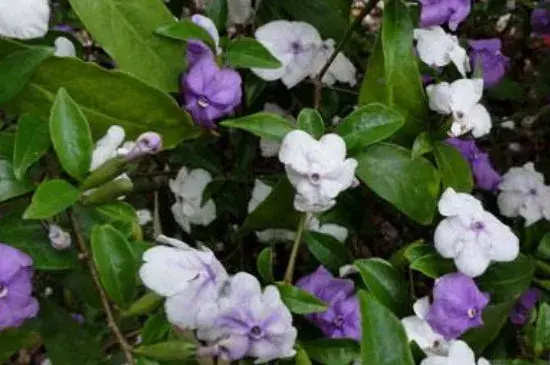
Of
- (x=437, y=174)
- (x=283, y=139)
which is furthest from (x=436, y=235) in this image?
(x=283, y=139)

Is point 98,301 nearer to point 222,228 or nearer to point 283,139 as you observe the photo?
point 283,139

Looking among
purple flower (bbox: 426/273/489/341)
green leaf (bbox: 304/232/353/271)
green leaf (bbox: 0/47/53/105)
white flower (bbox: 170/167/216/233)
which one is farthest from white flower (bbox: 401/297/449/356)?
green leaf (bbox: 0/47/53/105)

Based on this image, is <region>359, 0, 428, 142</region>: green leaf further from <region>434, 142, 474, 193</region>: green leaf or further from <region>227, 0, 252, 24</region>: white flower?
<region>227, 0, 252, 24</region>: white flower

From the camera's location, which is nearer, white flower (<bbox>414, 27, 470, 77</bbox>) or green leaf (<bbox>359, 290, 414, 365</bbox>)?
green leaf (<bbox>359, 290, 414, 365</bbox>)

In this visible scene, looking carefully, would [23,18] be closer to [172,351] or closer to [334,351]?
[172,351]

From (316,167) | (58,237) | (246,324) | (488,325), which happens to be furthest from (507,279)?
(58,237)
